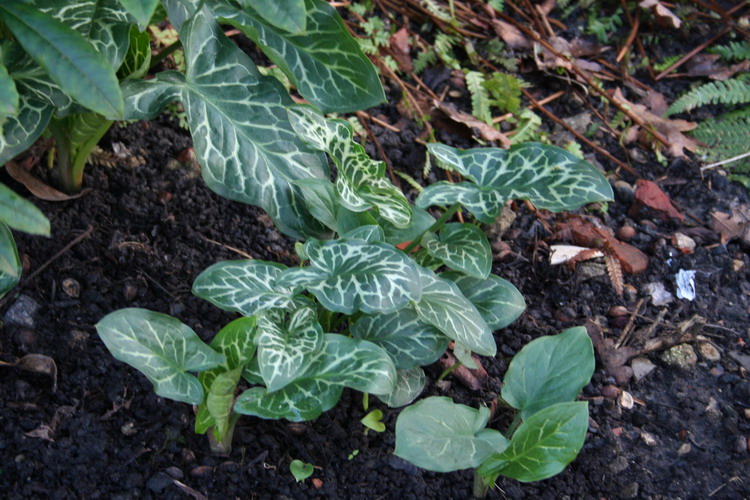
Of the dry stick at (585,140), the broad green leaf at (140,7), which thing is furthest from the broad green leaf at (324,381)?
the dry stick at (585,140)

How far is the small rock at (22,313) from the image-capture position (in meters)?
1.72

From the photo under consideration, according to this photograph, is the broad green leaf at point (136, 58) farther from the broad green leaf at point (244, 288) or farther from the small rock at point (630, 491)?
the small rock at point (630, 491)

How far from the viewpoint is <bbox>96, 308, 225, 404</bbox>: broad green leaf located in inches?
57.0

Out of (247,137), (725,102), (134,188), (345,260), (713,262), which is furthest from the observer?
(725,102)

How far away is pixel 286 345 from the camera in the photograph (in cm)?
144

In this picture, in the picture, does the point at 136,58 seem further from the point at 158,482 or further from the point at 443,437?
the point at 443,437

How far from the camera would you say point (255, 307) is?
152cm

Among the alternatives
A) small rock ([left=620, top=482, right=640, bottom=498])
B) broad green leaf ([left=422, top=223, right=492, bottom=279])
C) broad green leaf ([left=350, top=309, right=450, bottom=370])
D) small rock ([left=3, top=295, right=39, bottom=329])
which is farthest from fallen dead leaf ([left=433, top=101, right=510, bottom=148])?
small rock ([left=3, top=295, right=39, bottom=329])

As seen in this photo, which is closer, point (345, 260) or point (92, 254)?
point (345, 260)

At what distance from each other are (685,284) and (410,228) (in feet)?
3.20

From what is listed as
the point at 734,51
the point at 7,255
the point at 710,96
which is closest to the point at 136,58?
the point at 7,255

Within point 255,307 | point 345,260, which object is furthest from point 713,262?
point 255,307

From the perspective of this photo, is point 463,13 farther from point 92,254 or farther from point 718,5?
point 92,254

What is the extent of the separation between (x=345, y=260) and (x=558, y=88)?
60.7 inches
